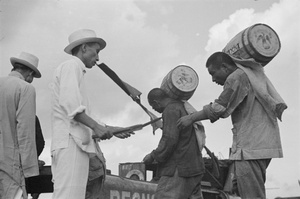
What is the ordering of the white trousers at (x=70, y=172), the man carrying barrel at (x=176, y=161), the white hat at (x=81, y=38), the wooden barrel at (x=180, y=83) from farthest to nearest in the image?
1. the wooden barrel at (x=180, y=83)
2. the man carrying barrel at (x=176, y=161)
3. the white hat at (x=81, y=38)
4. the white trousers at (x=70, y=172)

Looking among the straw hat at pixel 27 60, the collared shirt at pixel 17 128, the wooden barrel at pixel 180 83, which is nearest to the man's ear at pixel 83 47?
the collared shirt at pixel 17 128

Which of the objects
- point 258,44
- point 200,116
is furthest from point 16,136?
point 258,44

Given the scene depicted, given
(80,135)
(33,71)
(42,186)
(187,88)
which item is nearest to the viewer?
(80,135)

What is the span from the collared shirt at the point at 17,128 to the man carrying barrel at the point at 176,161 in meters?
1.53

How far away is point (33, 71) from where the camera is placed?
4664mm

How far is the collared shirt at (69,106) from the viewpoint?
3.54 meters

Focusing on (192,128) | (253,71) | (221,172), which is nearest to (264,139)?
(253,71)

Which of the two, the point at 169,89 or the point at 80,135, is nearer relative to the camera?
the point at 80,135

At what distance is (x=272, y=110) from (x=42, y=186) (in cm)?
244

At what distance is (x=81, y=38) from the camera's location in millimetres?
3973

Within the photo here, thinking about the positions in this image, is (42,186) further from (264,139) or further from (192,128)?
(264,139)

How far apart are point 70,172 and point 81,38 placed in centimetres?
107

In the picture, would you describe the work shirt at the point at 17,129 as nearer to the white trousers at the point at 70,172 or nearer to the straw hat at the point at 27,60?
the straw hat at the point at 27,60

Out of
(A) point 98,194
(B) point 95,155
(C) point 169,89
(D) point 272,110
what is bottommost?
(A) point 98,194
